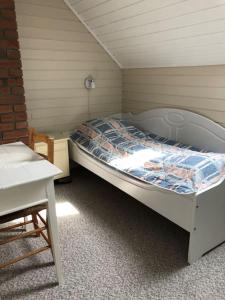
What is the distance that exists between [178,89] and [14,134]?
182 centimetres

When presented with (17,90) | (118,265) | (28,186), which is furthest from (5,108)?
(118,265)

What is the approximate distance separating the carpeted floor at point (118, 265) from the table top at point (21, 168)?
77 centimetres

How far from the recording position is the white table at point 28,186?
1323mm

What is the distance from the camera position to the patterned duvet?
6.10 feet

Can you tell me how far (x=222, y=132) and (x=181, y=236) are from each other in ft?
3.53

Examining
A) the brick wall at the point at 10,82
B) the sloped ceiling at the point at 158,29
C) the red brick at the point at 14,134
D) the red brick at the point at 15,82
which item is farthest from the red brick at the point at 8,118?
the sloped ceiling at the point at 158,29

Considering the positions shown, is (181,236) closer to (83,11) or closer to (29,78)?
(29,78)

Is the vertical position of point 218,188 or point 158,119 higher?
point 158,119

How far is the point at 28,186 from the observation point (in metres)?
1.37

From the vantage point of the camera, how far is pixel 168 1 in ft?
6.62

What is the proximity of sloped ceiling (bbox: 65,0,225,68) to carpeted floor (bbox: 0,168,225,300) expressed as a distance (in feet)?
5.42

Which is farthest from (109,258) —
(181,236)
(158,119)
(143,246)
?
(158,119)

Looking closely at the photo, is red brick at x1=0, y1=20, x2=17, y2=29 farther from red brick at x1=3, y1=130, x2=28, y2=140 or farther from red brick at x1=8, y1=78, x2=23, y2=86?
red brick at x1=3, y1=130, x2=28, y2=140

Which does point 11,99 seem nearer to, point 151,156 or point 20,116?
point 20,116
